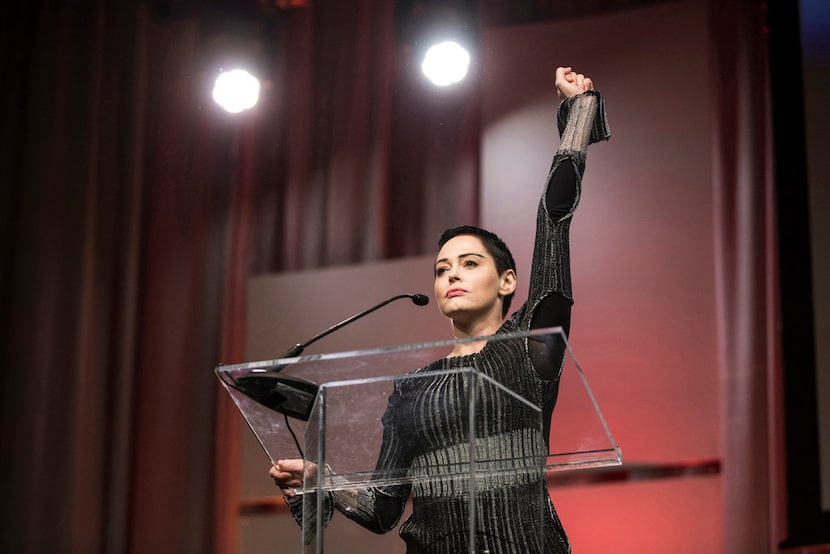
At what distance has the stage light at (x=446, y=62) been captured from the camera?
10.8 ft

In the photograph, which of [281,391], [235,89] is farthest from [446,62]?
[281,391]

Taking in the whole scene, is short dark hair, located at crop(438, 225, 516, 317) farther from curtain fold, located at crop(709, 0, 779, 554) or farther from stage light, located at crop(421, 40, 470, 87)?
stage light, located at crop(421, 40, 470, 87)

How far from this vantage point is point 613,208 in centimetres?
311

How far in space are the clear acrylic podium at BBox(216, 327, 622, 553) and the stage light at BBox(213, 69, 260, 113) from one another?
6.94ft

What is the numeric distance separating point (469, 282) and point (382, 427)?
0.47 meters

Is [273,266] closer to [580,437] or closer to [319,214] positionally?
[319,214]

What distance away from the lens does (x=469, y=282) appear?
1983 millimetres

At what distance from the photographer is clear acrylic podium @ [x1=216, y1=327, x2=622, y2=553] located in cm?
151

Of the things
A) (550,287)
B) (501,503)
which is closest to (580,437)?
(501,503)

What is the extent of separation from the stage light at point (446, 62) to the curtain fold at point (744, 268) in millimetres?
781

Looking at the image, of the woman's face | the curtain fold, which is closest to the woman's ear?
the woman's face

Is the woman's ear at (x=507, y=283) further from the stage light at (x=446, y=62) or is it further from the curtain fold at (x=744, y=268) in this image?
the stage light at (x=446, y=62)

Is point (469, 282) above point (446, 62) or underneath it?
underneath

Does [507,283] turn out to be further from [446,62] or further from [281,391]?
[446,62]
